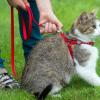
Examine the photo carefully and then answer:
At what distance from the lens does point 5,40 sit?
8.79 metres

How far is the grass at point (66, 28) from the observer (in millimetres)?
5867

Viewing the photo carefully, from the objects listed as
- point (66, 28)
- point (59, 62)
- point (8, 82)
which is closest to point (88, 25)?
point (59, 62)

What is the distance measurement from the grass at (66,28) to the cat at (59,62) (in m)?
0.12

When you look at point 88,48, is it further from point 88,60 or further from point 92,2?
point 92,2

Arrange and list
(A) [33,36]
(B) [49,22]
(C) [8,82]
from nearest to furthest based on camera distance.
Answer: (B) [49,22] < (C) [8,82] < (A) [33,36]

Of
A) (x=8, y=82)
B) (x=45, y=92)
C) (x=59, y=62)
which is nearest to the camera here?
(x=45, y=92)

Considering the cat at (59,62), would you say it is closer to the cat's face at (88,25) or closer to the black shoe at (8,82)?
the cat's face at (88,25)

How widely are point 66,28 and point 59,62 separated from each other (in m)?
3.60

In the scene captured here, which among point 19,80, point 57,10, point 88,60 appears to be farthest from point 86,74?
point 57,10

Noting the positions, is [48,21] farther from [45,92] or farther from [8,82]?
[8,82]

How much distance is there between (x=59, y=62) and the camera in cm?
607

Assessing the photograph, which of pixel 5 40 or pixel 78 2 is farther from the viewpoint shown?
pixel 78 2

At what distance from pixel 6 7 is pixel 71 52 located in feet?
17.4

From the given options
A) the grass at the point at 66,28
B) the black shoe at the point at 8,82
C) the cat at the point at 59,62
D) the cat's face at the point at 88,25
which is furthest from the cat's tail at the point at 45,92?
the cat's face at the point at 88,25
